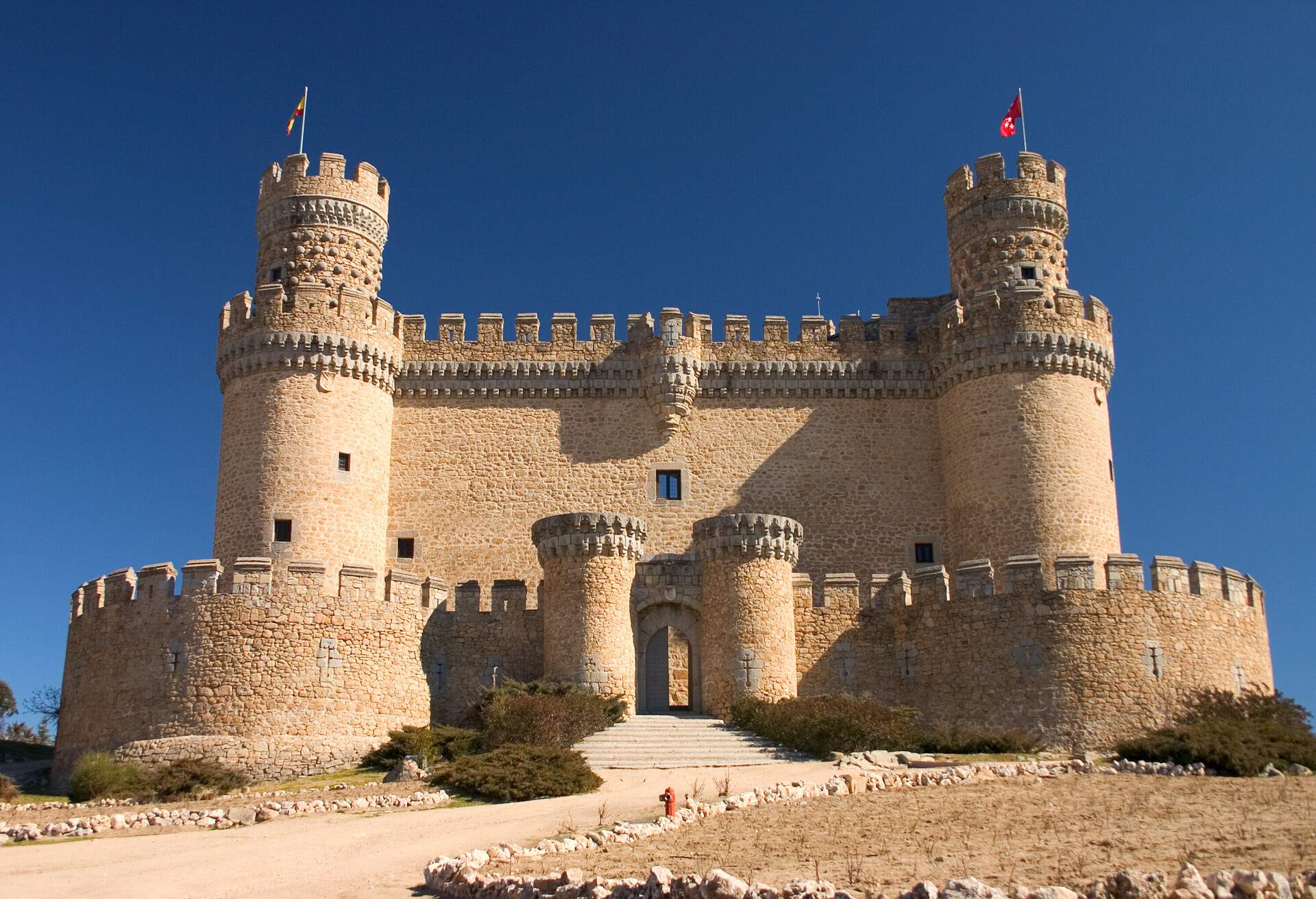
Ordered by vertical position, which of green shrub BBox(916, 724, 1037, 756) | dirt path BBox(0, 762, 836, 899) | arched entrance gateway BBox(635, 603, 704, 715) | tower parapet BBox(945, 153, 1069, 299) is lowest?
dirt path BBox(0, 762, 836, 899)

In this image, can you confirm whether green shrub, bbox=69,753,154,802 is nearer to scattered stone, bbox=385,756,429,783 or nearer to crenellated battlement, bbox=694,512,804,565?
scattered stone, bbox=385,756,429,783

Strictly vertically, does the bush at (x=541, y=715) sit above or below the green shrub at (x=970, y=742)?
above

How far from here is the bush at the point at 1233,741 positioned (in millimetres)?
18172

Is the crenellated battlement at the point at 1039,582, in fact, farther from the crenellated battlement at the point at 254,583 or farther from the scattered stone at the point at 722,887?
the scattered stone at the point at 722,887

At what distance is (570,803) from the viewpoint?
54.5 ft

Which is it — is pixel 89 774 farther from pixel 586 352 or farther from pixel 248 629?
pixel 586 352

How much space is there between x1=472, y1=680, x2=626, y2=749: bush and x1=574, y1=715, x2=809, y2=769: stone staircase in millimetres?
283

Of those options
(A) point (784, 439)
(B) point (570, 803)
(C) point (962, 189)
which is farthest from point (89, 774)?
(C) point (962, 189)

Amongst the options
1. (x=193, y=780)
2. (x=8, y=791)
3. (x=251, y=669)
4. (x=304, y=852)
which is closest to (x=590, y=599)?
(x=251, y=669)

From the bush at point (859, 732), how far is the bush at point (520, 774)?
3.98 metres

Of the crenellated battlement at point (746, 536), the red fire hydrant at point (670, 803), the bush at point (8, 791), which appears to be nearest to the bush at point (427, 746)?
the bush at point (8, 791)

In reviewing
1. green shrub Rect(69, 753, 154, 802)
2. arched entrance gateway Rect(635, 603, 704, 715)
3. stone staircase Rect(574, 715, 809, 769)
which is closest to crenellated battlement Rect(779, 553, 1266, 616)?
arched entrance gateway Rect(635, 603, 704, 715)

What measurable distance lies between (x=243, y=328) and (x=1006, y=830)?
71.0 feet

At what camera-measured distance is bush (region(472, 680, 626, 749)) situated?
2109cm
